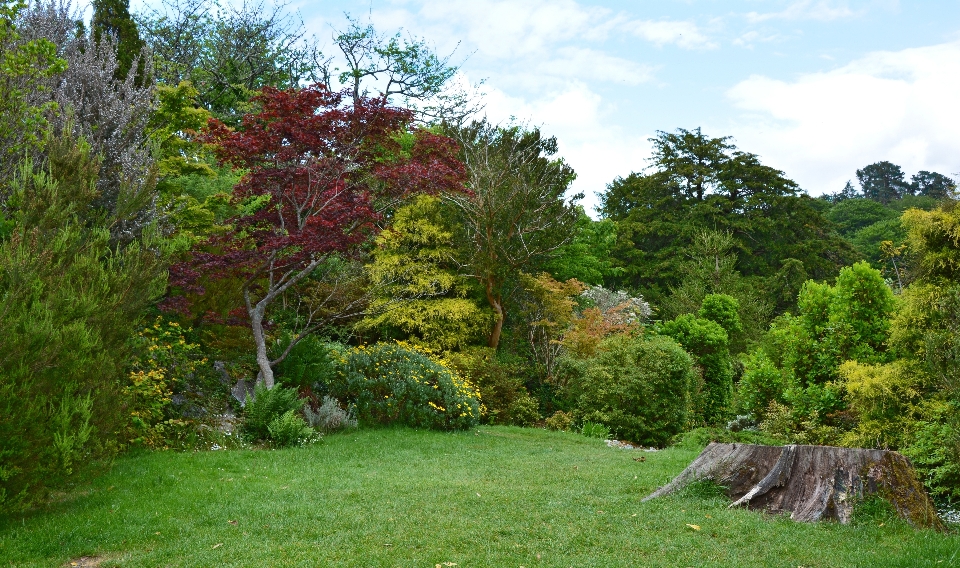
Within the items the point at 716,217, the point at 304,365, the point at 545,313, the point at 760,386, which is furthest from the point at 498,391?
the point at 716,217

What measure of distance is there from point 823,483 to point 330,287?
1301 centimetres

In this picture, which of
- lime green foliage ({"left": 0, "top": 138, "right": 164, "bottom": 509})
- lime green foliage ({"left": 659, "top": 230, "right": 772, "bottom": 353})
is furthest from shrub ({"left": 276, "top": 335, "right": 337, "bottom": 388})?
lime green foliage ({"left": 659, "top": 230, "right": 772, "bottom": 353})

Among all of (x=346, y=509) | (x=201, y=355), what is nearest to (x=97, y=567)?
(x=346, y=509)

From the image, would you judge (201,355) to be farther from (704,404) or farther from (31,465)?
(704,404)

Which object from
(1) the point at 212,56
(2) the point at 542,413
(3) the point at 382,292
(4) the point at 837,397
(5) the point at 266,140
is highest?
(1) the point at 212,56

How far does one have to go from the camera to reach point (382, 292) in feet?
58.3

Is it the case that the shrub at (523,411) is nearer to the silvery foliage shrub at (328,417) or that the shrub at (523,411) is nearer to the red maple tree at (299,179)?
the silvery foliage shrub at (328,417)

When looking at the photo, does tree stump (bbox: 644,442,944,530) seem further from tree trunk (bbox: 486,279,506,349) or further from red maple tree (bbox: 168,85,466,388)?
tree trunk (bbox: 486,279,506,349)

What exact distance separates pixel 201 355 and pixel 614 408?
923cm

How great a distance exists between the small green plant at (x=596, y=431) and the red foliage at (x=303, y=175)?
6.88 meters

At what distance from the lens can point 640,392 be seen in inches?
611

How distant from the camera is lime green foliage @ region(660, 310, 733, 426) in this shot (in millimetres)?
20109

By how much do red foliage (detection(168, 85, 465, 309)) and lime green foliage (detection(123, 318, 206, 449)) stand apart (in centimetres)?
97

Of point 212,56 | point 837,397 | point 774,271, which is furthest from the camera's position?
point 774,271
